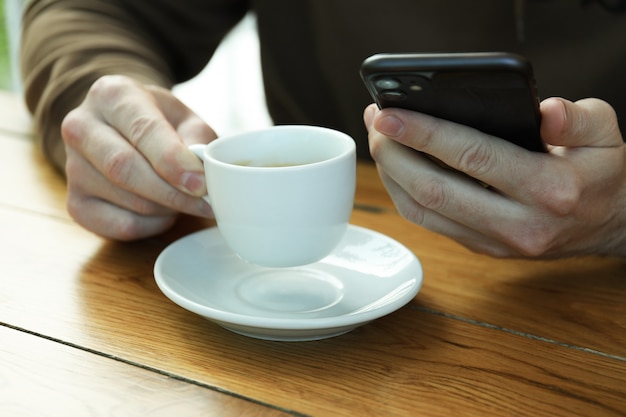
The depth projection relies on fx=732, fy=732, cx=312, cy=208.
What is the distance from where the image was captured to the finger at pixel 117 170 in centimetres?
85

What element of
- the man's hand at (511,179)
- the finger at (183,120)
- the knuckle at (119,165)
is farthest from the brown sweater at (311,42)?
the man's hand at (511,179)

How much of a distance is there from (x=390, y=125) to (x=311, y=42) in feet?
2.88

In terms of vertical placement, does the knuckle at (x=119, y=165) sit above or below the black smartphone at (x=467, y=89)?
below

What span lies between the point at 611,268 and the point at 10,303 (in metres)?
0.69

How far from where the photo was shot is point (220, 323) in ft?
2.27

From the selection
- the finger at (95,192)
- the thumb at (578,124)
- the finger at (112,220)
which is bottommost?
the finger at (112,220)

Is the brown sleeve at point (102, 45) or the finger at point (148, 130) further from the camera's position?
the brown sleeve at point (102, 45)

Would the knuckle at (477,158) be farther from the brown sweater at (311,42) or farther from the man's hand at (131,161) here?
the brown sweater at (311,42)

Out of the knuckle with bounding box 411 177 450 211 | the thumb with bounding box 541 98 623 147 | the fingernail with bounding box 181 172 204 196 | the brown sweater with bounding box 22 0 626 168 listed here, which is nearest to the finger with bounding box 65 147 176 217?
the fingernail with bounding box 181 172 204 196

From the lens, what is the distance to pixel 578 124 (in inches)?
27.7

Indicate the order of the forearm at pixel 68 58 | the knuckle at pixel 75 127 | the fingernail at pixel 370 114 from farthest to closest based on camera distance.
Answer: the forearm at pixel 68 58
the knuckle at pixel 75 127
the fingernail at pixel 370 114

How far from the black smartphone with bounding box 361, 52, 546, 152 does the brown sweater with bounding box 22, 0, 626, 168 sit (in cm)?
57

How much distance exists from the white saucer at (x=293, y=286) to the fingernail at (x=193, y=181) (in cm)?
8

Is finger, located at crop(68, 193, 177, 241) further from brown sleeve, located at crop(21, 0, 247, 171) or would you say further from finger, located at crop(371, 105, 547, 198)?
finger, located at crop(371, 105, 547, 198)
